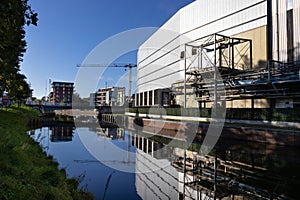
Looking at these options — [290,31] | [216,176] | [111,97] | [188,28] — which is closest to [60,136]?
[216,176]

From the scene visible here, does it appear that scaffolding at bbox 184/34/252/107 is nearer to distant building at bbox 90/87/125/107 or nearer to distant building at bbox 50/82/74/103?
distant building at bbox 90/87/125/107

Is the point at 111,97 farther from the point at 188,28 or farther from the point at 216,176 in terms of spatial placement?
the point at 216,176

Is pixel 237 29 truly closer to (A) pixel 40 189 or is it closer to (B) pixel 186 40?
(B) pixel 186 40

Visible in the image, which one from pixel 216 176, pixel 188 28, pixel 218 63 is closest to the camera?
pixel 216 176

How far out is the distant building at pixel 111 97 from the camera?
335ft

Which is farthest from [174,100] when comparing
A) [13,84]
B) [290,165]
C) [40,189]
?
[40,189]

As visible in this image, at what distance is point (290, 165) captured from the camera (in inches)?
430

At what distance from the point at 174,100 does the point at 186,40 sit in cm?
948

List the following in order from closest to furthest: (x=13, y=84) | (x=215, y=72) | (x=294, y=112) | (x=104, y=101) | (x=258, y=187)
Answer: (x=258, y=187) → (x=294, y=112) → (x=13, y=84) → (x=215, y=72) → (x=104, y=101)

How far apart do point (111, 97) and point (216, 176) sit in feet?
357

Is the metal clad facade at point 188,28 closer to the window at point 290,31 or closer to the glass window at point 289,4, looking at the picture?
the glass window at point 289,4

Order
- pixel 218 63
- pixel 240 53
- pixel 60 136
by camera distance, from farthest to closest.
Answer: pixel 218 63
pixel 240 53
pixel 60 136

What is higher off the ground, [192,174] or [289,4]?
[289,4]

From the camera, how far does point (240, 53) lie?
26484 mm
